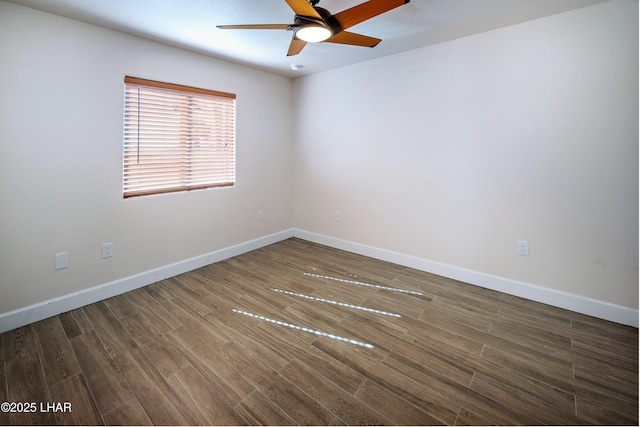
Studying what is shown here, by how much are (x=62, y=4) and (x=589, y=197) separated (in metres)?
4.22

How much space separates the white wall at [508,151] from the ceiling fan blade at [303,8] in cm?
181

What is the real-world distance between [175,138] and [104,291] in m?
1.60

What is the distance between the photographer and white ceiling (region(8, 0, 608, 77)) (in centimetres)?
207

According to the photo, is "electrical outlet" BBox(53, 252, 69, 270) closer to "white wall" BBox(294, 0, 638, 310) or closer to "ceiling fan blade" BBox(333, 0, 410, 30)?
"ceiling fan blade" BBox(333, 0, 410, 30)

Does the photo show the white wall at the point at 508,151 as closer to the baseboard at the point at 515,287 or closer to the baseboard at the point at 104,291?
the baseboard at the point at 515,287

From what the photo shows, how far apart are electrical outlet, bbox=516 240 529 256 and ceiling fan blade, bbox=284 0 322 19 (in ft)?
8.19

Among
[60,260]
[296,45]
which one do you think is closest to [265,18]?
[296,45]

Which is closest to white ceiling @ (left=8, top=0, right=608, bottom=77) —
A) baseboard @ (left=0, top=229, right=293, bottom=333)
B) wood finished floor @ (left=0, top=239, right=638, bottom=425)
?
baseboard @ (left=0, top=229, right=293, bottom=333)

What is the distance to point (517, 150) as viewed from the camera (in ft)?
8.38

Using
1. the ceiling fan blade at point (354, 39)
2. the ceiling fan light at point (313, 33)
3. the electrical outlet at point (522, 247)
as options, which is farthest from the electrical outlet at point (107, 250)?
the electrical outlet at point (522, 247)

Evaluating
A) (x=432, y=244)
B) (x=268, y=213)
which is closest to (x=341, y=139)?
(x=268, y=213)

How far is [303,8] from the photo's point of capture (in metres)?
1.58

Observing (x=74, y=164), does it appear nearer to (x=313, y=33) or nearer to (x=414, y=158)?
(x=313, y=33)

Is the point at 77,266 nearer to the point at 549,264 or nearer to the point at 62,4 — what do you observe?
the point at 62,4
